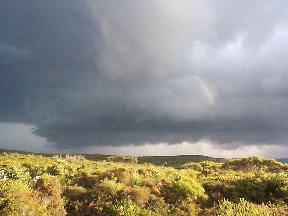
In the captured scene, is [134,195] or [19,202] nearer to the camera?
[19,202]

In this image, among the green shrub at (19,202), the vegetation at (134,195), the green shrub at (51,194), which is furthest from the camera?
the green shrub at (51,194)

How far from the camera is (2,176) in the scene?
88.4 ft

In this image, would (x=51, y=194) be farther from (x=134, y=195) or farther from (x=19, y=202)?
(x=134, y=195)

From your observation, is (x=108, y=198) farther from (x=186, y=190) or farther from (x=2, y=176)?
(x=2, y=176)

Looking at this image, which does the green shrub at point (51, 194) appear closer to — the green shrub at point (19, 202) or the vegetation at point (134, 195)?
the vegetation at point (134, 195)

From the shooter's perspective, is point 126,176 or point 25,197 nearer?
point 25,197

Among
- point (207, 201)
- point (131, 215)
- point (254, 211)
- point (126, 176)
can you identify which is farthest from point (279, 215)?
point (126, 176)

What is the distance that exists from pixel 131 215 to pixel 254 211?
6053mm

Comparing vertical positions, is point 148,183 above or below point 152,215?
above

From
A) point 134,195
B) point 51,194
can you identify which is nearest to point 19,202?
point 51,194

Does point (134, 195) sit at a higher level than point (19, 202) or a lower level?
higher

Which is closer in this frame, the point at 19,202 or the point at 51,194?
the point at 19,202

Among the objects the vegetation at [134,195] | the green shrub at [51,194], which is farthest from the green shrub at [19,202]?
the green shrub at [51,194]

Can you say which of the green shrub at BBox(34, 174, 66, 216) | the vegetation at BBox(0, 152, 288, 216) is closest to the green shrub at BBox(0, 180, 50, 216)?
the vegetation at BBox(0, 152, 288, 216)
